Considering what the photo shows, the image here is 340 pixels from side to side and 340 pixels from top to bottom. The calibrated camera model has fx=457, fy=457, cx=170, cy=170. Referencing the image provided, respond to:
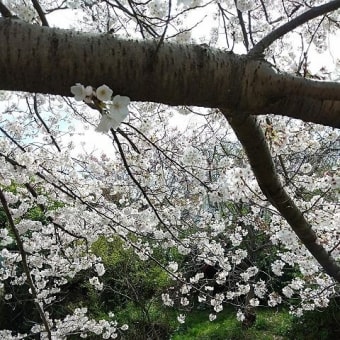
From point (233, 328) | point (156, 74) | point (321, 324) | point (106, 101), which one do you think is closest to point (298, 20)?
point (156, 74)

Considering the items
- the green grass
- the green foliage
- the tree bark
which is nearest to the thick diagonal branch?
the tree bark

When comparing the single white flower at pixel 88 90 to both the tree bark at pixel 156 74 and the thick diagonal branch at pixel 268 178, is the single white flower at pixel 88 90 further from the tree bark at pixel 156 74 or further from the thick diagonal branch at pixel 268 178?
the thick diagonal branch at pixel 268 178

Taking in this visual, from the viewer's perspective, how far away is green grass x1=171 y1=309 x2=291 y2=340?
7.19m

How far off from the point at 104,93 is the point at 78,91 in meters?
0.05

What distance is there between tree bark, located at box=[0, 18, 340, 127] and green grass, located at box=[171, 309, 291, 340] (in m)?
6.66

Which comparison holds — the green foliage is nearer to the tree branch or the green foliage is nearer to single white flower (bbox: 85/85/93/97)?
the tree branch

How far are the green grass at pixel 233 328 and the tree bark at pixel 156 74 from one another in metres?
6.66

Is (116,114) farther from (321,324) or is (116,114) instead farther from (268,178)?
(321,324)

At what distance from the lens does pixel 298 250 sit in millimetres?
3627

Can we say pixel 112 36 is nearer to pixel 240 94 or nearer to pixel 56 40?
pixel 56 40

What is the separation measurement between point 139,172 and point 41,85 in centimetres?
249

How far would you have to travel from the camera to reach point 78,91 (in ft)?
2.70

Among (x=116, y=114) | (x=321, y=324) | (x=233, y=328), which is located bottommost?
(x=116, y=114)

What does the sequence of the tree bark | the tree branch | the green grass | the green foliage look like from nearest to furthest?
the tree bark < the tree branch < the green foliage < the green grass
